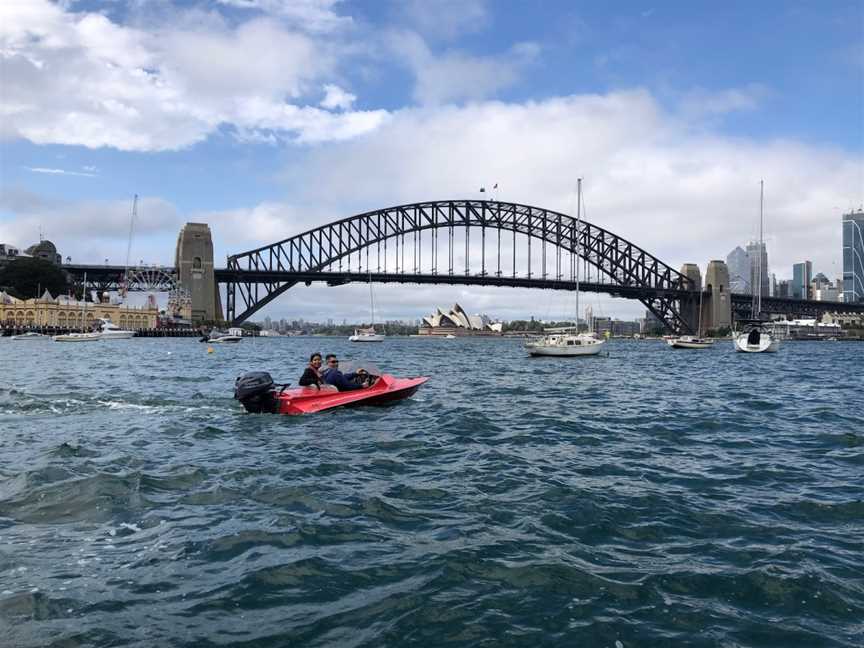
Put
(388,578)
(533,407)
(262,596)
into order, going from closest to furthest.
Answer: (262,596) < (388,578) < (533,407)

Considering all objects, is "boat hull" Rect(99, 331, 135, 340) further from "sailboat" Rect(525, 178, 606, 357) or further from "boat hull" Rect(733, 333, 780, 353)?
"boat hull" Rect(733, 333, 780, 353)

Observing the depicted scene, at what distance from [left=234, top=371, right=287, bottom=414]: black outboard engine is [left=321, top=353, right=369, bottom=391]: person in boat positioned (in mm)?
1398

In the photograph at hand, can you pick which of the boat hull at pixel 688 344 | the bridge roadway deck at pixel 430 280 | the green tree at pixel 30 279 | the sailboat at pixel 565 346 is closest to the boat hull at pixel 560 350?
the sailboat at pixel 565 346

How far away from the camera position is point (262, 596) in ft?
16.0

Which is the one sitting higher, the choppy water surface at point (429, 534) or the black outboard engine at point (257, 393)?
the black outboard engine at point (257, 393)

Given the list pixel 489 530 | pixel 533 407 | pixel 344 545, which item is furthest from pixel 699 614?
pixel 533 407

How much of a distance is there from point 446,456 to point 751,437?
236 inches

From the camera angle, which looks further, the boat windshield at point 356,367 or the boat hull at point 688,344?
the boat hull at point 688,344

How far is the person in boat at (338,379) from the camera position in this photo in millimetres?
15203

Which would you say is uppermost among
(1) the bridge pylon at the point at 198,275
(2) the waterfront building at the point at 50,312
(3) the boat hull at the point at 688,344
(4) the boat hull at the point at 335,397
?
(1) the bridge pylon at the point at 198,275

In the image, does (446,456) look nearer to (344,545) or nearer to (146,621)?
(344,545)

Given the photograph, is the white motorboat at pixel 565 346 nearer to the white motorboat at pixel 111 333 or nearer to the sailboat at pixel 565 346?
the sailboat at pixel 565 346

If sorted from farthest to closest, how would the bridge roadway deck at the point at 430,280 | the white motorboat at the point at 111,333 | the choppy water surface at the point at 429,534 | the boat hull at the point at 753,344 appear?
the bridge roadway deck at the point at 430,280, the white motorboat at the point at 111,333, the boat hull at the point at 753,344, the choppy water surface at the point at 429,534

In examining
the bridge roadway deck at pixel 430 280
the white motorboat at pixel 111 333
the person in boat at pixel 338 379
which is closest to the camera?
the person in boat at pixel 338 379
